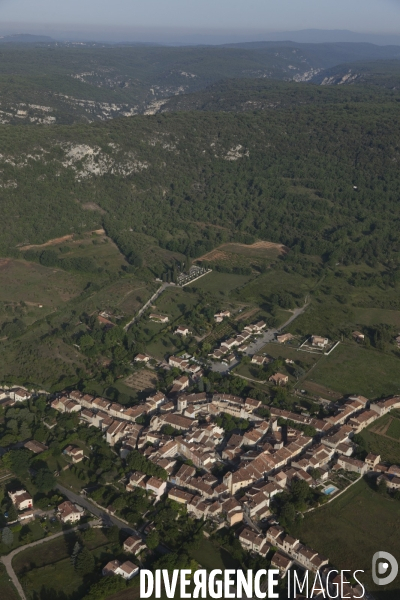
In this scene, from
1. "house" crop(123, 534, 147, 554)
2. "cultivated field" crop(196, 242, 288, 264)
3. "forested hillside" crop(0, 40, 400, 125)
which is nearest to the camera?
"house" crop(123, 534, 147, 554)

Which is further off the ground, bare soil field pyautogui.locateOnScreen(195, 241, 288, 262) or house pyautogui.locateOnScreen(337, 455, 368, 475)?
house pyautogui.locateOnScreen(337, 455, 368, 475)

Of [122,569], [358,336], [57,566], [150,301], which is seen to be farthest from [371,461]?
[150,301]

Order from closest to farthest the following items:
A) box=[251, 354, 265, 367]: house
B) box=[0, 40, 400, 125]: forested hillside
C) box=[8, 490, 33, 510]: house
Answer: box=[8, 490, 33, 510]: house → box=[251, 354, 265, 367]: house → box=[0, 40, 400, 125]: forested hillside

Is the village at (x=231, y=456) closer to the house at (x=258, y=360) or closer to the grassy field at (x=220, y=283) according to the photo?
the house at (x=258, y=360)

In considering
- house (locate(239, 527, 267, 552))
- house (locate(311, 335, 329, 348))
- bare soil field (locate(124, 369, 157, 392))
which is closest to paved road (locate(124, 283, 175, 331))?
bare soil field (locate(124, 369, 157, 392))

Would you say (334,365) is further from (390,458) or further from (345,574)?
(345,574)

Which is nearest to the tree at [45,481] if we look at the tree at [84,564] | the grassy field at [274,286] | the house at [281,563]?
the tree at [84,564]

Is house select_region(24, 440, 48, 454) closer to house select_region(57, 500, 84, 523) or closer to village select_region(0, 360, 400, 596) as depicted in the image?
village select_region(0, 360, 400, 596)

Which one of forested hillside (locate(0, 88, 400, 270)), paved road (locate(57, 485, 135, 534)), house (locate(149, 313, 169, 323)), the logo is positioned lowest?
the logo
